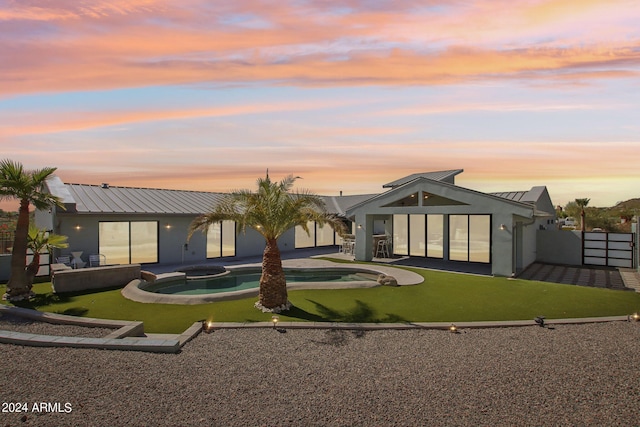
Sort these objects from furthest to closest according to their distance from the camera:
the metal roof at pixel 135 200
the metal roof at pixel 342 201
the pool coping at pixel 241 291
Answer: the metal roof at pixel 342 201
the metal roof at pixel 135 200
the pool coping at pixel 241 291

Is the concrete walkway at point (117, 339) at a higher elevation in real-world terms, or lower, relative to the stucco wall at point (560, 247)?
lower

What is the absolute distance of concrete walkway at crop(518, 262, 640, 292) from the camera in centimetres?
1719

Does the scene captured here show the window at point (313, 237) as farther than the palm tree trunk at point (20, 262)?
Yes

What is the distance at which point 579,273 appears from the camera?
789 inches

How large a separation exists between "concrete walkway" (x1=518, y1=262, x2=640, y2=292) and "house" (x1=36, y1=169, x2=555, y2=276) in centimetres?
99

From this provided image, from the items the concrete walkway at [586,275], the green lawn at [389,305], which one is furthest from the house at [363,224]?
the green lawn at [389,305]

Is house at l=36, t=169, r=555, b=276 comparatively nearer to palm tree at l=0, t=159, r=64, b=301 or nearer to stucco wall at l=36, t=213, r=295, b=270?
stucco wall at l=36, t=213, r=295, b=270

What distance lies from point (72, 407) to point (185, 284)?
11.8 meters

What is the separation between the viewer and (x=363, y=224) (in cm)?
2381

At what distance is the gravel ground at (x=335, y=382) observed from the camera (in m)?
5.91

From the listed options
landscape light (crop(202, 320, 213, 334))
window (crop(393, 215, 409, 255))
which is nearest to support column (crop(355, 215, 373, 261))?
window (crop(393, 215, 409, 255))

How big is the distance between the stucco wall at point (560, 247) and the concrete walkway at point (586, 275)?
142 centimetres

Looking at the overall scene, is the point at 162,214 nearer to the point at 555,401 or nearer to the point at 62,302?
Result: the point at 62,302

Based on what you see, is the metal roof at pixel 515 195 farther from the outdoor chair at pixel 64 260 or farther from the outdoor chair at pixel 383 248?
the outdoor chair at pixel 64 260
